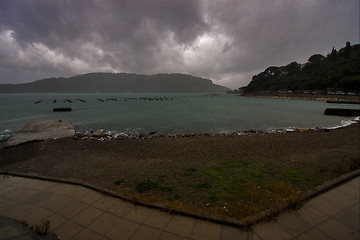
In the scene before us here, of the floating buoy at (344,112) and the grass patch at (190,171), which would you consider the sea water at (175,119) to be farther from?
the grass patch at (190,171)

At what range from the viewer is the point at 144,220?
4.45 m

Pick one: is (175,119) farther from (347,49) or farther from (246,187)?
(347,49)

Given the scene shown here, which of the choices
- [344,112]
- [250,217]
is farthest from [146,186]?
[344,112]

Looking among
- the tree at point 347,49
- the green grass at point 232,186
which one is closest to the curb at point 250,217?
the green grass at point 232,186

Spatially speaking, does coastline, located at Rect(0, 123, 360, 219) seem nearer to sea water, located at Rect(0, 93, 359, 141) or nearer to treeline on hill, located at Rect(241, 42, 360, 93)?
sea water, located at Rect(0, 93, 359, 141)

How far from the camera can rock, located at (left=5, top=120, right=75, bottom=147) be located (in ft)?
55.6

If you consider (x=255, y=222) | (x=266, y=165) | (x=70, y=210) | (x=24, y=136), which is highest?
(x=24, y=136)

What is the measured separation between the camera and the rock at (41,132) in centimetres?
1694

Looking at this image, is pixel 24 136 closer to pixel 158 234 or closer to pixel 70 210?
pixel 70 210

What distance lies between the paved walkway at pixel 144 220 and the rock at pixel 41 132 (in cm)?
1475

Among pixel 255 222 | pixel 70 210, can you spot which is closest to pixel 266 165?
pixel 255 222

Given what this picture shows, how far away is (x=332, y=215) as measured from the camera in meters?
4.48

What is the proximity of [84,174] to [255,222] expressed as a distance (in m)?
8.00

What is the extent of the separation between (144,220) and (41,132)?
72.3 ft
